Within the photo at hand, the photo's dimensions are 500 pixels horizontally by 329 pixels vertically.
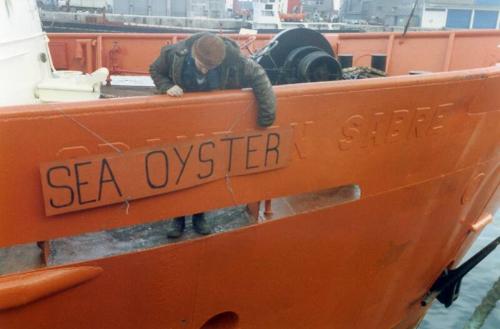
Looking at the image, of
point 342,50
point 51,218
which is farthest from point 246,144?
point 342,50

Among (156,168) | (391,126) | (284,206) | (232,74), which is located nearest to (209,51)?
(232,74)

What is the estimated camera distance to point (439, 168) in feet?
12.9

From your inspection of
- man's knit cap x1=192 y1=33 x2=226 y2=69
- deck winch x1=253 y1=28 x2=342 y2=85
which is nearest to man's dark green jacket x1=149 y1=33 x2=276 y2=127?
man's knit cap x1=192 y1=33 x2=226 y2=69

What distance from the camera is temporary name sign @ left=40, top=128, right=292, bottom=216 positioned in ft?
7.63

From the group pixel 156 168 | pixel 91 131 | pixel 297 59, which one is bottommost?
pixel 156 168

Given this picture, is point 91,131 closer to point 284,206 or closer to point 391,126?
point 284,206

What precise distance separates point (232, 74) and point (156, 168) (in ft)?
2.44

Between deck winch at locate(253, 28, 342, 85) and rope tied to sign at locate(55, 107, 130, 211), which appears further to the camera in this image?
deck winch at locate(253, 28, 342, 85)

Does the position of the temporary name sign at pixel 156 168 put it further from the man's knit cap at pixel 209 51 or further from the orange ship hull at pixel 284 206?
the man's knit cap at pixel 209 51

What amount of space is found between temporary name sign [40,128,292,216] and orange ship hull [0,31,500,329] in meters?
0.02

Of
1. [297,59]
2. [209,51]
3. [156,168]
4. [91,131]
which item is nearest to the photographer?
[91,131]

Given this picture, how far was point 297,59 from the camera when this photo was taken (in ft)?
14.0

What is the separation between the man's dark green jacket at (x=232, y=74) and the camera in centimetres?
280

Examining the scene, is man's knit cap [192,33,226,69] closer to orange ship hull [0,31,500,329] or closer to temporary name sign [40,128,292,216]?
orange ship hull [0,31,500,329]
